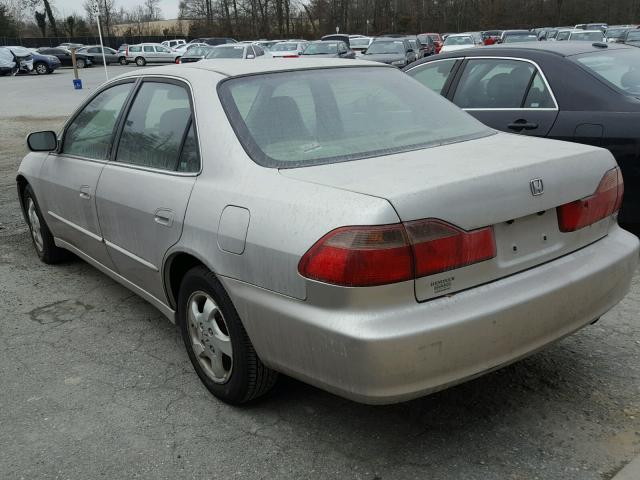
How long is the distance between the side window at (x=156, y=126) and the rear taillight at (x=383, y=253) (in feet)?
4.20

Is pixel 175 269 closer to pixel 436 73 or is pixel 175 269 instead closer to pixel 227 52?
pixel 436 73

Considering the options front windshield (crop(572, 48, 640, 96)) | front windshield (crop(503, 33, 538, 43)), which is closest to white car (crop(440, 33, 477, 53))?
front windshield (crop(503, 33, 538, 43))

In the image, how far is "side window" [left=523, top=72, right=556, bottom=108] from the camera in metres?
5.19

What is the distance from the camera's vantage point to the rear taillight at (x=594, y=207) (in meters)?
2.66

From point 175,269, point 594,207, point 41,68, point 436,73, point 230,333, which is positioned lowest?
point 41,68

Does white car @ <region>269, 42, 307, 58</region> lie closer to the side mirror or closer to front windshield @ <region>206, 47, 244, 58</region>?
front windshield @ <region>206, 47, 244, 58</region>

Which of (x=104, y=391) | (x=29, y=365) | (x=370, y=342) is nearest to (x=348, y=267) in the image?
(x=370, y=342)

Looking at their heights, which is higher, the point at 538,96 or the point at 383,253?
the point at 538,96

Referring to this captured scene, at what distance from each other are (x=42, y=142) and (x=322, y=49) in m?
21.3

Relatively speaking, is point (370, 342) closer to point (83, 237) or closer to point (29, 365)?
point (29, 365)

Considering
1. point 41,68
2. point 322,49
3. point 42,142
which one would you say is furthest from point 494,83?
point 41,68

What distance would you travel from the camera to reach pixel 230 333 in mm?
2795

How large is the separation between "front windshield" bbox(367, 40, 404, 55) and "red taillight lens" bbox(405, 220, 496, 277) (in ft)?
72.0

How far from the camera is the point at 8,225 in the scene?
673cm
